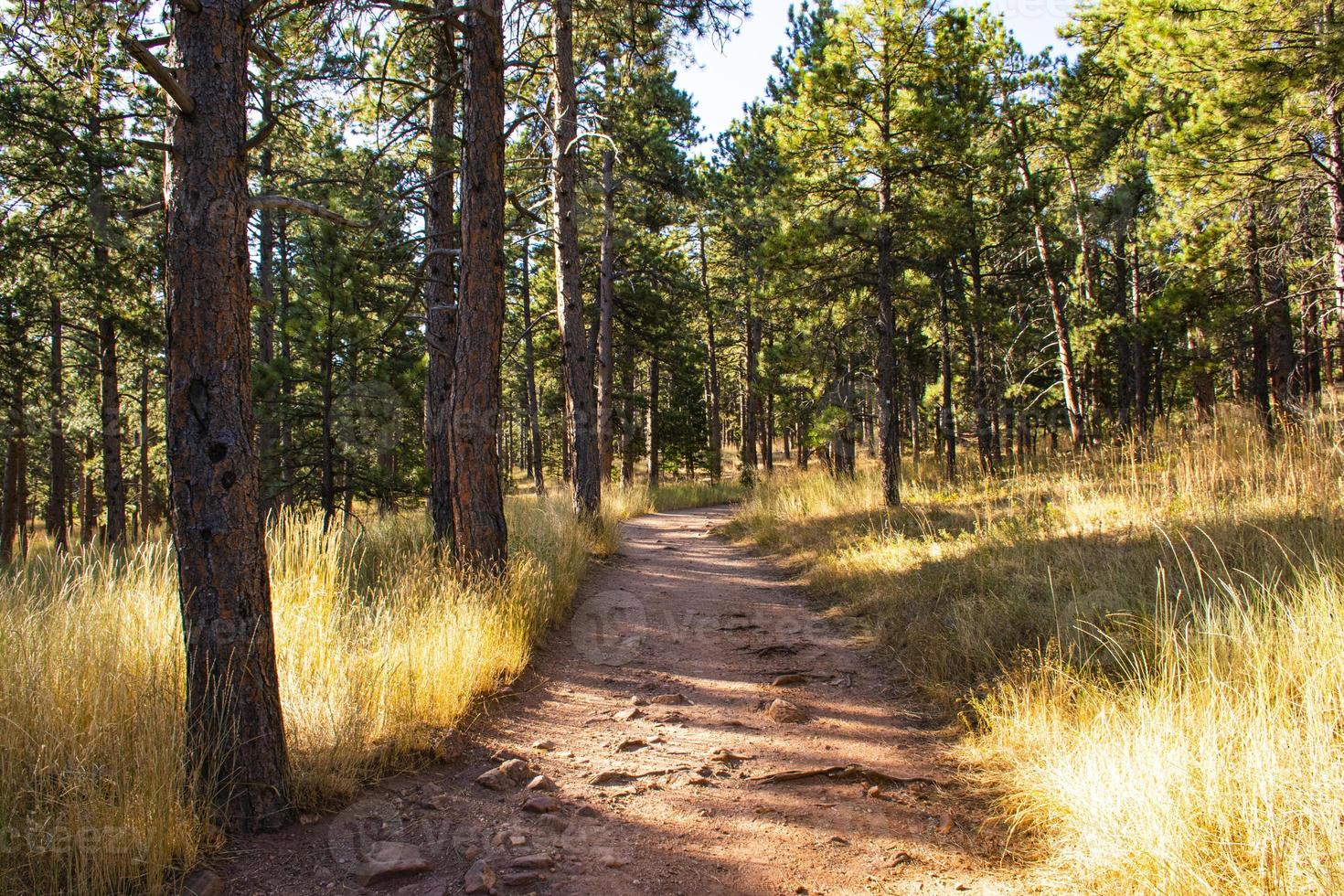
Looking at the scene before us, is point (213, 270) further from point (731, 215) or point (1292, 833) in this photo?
point (731, 215)

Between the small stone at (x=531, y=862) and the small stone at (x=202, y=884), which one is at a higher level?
the small stone at (x=202, y=884)

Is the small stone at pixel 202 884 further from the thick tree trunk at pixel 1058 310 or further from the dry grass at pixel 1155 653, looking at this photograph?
the thick tree trunk at pixel 1058 310

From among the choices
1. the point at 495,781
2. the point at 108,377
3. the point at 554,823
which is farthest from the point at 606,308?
the point at 554,823

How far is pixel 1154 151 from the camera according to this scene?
8828mm

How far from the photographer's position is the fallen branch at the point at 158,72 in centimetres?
225

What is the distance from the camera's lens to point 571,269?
10.5m

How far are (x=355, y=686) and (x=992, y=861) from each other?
10.1 ft

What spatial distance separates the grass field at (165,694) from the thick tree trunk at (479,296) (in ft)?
2.23

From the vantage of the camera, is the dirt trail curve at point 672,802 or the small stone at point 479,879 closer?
the small stone at point 479,879

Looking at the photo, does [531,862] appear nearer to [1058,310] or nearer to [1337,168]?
[1337,168]

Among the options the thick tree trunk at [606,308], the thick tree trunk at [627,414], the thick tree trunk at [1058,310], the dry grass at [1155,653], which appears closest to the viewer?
the dry grass at [1155,653]

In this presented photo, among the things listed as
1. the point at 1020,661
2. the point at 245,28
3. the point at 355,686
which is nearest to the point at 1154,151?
the point at 1020,661

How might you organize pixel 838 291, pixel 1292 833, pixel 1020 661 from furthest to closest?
pixel 838 291
pixel 1020 661
pixel 1292 833

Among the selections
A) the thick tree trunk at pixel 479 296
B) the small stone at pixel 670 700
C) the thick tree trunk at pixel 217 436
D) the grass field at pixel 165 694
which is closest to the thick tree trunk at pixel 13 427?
the grass field at pixel 165 694
